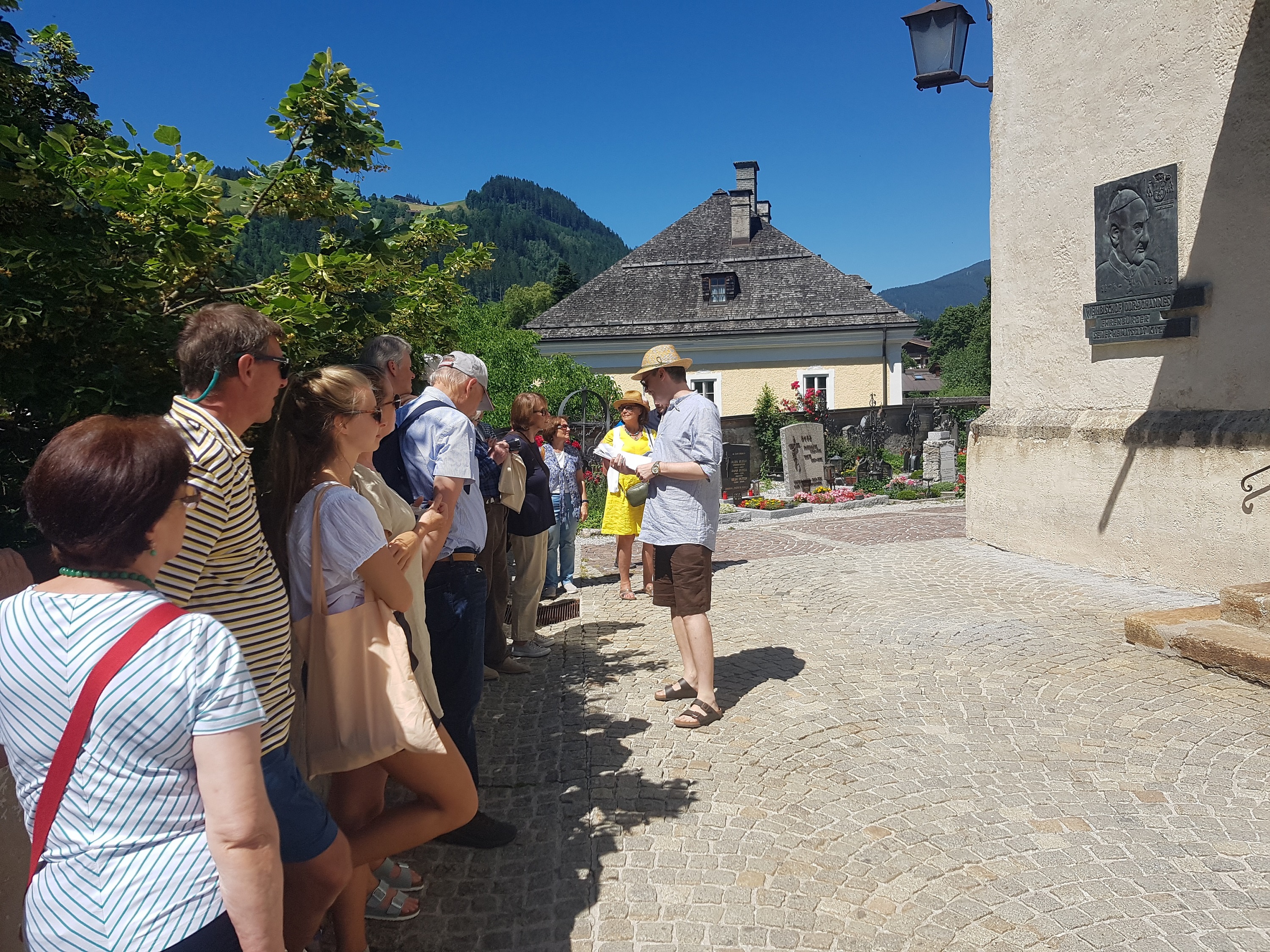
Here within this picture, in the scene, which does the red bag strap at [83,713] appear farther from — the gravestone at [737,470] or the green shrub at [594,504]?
the gravestone at [737,470]

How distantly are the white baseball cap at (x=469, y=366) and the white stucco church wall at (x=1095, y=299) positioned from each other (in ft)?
20.2

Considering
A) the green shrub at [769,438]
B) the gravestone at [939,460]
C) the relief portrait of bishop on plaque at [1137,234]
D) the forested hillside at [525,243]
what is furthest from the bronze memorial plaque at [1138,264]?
the forested hillside at [525,243]

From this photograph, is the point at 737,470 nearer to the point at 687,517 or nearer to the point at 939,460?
the point at 939,460

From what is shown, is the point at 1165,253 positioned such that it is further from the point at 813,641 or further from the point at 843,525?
the point at 843,525

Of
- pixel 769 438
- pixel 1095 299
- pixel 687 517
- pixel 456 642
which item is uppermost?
pixel 1095 299

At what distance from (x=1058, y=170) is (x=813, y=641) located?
5.69 meters

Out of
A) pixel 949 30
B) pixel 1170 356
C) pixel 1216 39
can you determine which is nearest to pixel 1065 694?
pixel 1170 356

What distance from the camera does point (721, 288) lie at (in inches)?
1359

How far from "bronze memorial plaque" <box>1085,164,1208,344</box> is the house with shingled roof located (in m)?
22.7

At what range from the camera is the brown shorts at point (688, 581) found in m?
4.91

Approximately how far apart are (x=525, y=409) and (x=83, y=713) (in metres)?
4.68

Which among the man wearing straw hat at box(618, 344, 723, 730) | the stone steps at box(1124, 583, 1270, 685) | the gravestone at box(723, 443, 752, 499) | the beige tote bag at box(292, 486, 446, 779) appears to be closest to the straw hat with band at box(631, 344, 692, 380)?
the man wearing straw hat at box(618, 344, 723, 730)

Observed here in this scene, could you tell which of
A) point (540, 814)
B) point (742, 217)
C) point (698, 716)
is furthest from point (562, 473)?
point (742, 217)

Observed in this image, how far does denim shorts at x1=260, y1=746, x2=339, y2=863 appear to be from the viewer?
83.7 inches
